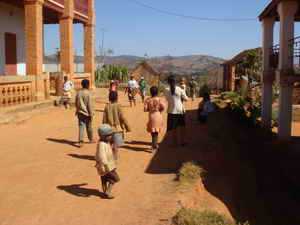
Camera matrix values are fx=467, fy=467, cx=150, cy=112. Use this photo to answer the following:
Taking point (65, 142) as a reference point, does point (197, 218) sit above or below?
below

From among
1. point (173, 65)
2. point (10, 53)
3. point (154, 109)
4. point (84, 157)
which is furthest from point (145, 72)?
point (173, 65)

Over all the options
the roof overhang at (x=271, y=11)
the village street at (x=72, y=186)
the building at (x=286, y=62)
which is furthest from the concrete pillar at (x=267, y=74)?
the village street at (x=72, y=186)

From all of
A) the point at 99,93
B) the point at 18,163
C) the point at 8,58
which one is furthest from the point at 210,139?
the point at 99,93

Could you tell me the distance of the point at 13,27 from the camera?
20609 millimetres

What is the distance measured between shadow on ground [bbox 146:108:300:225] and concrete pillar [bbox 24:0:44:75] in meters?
6.97

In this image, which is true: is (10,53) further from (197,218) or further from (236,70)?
(236,70)

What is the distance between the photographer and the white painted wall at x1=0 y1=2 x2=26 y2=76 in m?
19.5

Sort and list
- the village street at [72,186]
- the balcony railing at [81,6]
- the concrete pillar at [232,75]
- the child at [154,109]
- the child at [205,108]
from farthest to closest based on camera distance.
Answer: the concrete pillar at [232,75], the balcony railing at [81,6], the child at [205,108], the child at [154,109], the village street at [72,186]

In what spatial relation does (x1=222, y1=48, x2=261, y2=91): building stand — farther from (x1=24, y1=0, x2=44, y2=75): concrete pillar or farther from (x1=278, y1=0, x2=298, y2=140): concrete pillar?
(x1=278, y1=0, x2=298, y2=140): concrete pillar

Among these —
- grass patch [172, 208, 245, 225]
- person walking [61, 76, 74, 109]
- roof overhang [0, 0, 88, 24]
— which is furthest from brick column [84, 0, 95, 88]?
grass patch [172, 208, 245, 225]

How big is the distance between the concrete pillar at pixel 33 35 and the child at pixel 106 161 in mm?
11117

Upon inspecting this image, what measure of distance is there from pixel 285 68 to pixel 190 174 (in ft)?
22.2

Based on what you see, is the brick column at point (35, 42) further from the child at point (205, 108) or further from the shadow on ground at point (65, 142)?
the child at point (205, 108)

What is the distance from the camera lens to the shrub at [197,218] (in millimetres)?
5504
